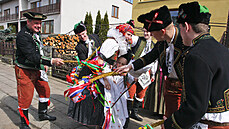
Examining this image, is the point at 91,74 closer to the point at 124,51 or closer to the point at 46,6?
the point at 124,51

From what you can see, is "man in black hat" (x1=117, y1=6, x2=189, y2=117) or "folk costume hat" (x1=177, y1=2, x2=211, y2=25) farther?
"man in black hat" (x1=117, y1=6, x2=189, y2=117)

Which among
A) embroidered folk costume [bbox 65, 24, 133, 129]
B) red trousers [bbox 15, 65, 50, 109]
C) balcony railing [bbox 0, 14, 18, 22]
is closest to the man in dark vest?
embroidered folk costume [bbox 65, 24, 133, 129]

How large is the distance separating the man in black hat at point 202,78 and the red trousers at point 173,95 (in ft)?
3.20

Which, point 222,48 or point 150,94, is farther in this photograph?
point 150,94

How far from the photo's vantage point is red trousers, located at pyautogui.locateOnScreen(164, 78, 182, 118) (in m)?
2.18

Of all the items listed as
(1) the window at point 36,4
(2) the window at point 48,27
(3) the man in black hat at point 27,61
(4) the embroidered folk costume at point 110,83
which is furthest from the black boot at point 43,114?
(1) the window at point 36,4

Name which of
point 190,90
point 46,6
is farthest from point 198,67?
point 46,6

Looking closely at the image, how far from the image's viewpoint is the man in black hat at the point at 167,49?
1.68 meters

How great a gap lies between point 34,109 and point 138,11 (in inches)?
400

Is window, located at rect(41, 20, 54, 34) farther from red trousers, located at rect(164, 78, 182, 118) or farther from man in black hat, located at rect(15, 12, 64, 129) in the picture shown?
red trousers, located at rect(164, 78, 182, 118)

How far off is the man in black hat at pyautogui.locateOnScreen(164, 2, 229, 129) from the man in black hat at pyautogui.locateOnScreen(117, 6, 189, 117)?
1.38 ft

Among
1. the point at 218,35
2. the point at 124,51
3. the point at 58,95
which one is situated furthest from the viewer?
the point at 218,35

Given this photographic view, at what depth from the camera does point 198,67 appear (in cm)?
103

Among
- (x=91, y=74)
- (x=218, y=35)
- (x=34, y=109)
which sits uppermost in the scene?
(x=218, y=35)
